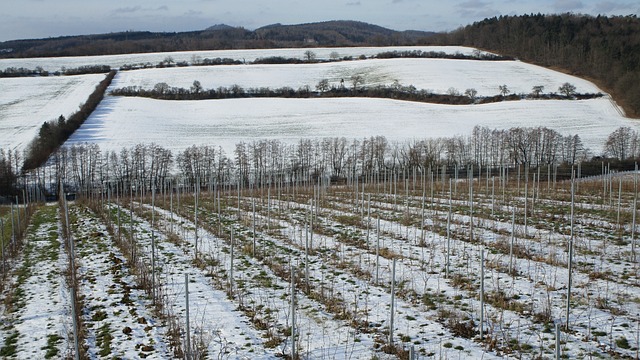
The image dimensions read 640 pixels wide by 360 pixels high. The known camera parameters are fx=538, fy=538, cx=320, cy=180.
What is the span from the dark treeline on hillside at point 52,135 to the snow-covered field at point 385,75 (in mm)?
17822

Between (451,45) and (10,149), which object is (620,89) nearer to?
(451,45)

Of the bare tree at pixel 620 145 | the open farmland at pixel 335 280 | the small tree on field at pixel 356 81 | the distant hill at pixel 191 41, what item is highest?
the distant hill at pixel 191 41

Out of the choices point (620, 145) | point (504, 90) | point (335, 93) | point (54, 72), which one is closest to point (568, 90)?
point (504, 90)

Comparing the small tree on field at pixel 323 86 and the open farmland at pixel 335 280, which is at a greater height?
the small tree on field at pixel 323 86

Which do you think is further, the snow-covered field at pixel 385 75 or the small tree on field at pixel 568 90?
the snow-covered field at pixel 385 75

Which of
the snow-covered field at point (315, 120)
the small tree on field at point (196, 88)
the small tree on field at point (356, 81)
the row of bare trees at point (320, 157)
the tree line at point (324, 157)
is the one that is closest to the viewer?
the tree line at point (324, 157)

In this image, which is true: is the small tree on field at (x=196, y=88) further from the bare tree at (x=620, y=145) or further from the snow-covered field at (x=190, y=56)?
the bare tree at (x=620, y=145)

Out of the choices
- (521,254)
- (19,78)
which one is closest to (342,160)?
(521,254)

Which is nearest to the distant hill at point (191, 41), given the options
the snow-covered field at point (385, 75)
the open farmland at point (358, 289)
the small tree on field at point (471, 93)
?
the snow-covered field at point (385, 75)

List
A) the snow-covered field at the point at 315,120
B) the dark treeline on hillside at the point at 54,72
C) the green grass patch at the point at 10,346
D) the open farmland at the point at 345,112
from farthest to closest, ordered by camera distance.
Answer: the dark treeline on hillside at the point at 54,72
the open farmland at the point at 345,112
the snow-covered field at the point at 315,120
the green grass patch at the point at 10,346

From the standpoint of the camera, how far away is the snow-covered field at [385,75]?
250ft

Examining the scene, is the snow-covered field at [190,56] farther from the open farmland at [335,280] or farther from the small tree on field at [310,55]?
the open farmland at [335,280]

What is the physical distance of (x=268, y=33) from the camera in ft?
554

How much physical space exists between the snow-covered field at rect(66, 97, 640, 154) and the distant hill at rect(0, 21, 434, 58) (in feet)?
185
